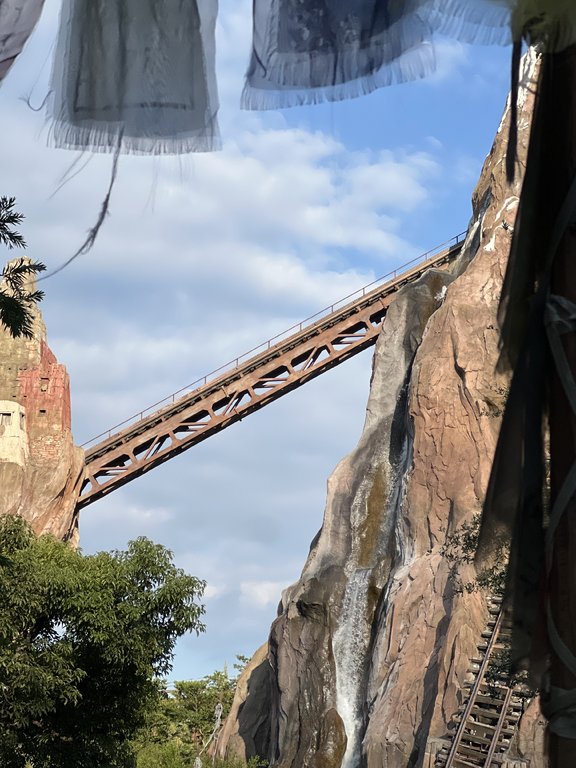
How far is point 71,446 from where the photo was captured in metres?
33.2

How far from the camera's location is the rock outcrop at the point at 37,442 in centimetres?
3194

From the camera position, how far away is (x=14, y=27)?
3646mm

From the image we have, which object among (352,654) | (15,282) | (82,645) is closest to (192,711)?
(352,654)

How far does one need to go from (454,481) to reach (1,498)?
14.7 m

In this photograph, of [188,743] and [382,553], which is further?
[188,743]

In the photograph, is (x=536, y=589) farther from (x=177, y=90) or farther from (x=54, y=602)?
(x=54, y=602)

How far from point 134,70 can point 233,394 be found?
2985cm

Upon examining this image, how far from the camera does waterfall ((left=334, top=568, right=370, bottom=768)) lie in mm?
23781

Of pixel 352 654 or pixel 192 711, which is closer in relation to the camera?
pixel 352 654

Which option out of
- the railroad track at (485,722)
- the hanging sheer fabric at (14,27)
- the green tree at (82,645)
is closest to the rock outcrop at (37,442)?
the green tree at (82,645)

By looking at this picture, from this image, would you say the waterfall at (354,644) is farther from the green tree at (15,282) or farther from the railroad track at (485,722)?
the green tree at (15,282)

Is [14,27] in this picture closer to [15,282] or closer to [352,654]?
[15,282]

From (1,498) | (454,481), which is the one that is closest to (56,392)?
(1,498)

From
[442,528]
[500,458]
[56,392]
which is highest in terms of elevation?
[56,392]
